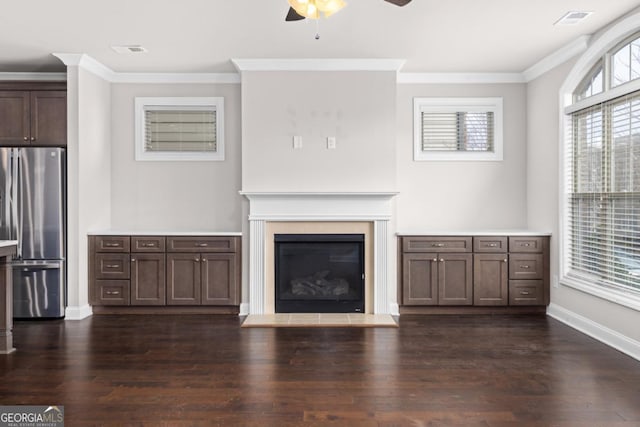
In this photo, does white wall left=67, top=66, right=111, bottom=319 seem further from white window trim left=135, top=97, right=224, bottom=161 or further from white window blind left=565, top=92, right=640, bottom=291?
white window blind left=565, top=92, right=640, bottom=291

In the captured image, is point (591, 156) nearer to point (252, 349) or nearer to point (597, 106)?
point (597, 106)

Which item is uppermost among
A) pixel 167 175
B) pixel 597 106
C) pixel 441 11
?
pixel 441 11

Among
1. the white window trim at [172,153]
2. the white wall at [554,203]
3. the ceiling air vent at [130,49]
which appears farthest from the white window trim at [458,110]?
the ceiling air vent at [130,49]

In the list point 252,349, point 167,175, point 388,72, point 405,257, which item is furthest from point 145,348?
point 388,72

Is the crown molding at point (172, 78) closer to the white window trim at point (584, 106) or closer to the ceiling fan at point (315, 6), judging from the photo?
the ceiling fan at point (315, 6)

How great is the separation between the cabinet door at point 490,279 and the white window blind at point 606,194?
2.12 feet

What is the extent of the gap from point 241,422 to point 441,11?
3.25 m

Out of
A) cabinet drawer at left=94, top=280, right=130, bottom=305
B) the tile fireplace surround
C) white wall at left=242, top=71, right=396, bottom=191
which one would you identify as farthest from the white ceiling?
cabinet drawer at left=94, top=280, right=130, bottom=305

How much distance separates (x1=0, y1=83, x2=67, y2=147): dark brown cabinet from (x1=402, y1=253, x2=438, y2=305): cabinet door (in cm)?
382

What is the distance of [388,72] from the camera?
5035 mm

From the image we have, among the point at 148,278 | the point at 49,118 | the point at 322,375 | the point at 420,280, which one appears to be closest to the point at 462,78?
the point at 420,280

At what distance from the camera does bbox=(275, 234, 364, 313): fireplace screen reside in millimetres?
5059

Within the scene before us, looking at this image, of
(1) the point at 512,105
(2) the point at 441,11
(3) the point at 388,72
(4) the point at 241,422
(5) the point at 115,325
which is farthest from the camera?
(1) the point at 512,105

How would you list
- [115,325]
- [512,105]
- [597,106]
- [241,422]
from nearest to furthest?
[241,422], [597,106], [115,325], [512,105]
